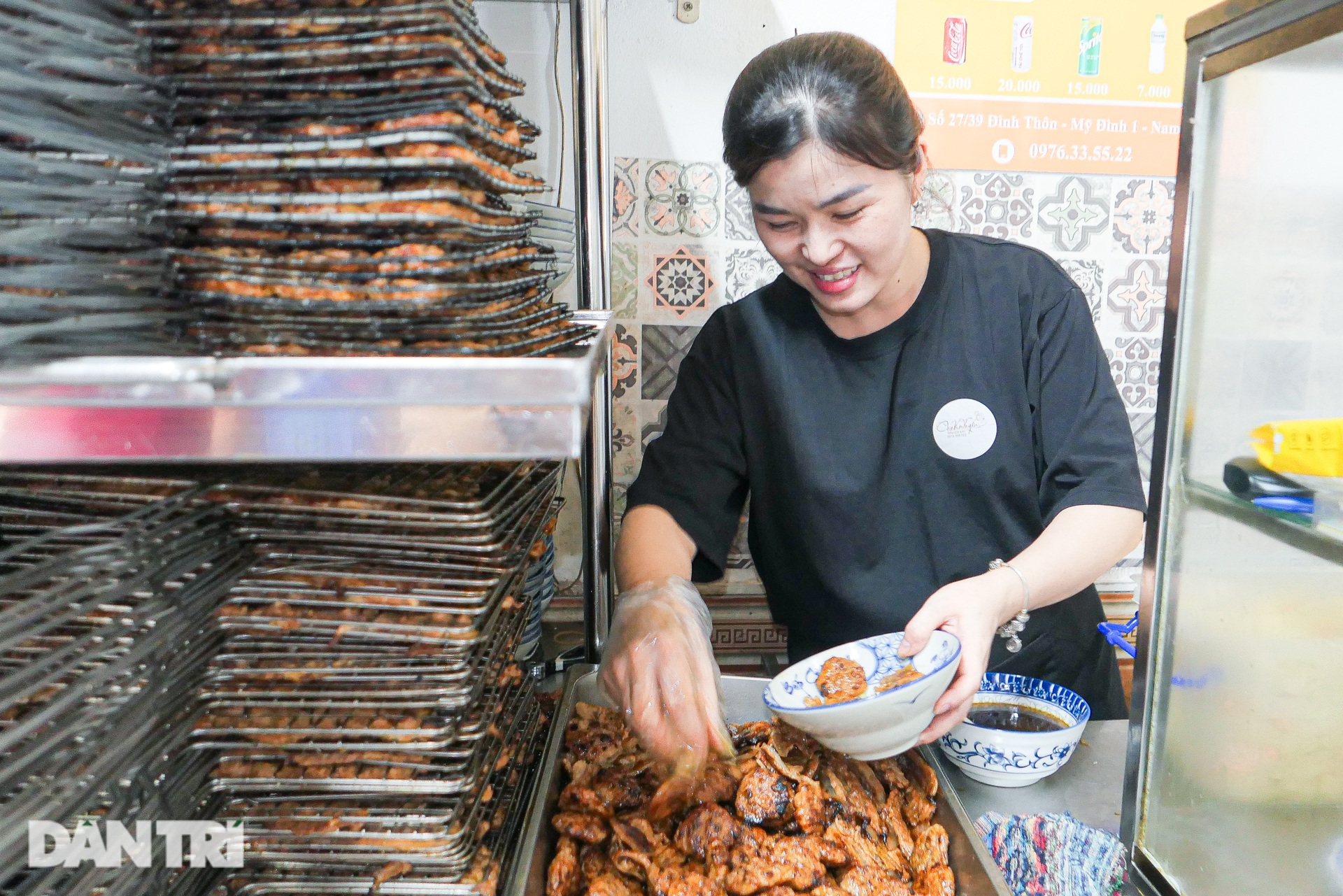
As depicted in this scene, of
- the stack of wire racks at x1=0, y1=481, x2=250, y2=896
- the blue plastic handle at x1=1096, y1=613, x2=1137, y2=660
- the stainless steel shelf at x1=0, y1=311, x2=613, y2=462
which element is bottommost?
the blue plastic handle at x1=1096, y1=613, x2=1137, y2=660

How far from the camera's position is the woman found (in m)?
1.57

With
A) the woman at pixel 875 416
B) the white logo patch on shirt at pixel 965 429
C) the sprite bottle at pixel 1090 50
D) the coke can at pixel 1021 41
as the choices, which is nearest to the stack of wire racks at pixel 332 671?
the woman at pixel 875 416

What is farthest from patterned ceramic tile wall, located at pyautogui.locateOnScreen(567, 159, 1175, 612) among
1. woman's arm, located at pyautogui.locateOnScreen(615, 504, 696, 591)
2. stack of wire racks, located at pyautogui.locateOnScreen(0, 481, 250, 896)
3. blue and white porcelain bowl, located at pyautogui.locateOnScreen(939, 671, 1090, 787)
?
stack of wire racks, located at pyautogui.locateOnScreen(0, 481, 250, 896)

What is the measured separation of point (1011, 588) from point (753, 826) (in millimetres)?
662

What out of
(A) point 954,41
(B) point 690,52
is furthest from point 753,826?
(A) point 954,41

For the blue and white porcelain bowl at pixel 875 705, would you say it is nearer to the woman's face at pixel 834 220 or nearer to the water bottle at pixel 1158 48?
the woman's face at pixel 834 220

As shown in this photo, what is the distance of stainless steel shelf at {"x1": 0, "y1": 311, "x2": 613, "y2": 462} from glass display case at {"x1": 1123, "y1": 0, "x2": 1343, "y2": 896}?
815 millimetres

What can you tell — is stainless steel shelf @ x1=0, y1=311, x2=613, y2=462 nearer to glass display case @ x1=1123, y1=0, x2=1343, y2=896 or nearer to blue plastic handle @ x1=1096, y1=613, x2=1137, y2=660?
glass display case @ x1=1123, y1=0, x2=1343, y2=896

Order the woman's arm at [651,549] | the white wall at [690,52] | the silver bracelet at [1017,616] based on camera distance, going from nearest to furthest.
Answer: the silver bracelet at [1017,616] → the woman's arm at [651,549] → the white wall at [690,52]

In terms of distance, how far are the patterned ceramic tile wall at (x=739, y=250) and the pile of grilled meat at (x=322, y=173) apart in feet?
6.06

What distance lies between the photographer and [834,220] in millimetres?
1607

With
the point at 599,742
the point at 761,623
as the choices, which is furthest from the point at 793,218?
the point at 761,623

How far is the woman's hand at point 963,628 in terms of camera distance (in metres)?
1.21

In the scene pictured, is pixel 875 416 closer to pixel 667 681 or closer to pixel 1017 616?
pixel 1017 616
